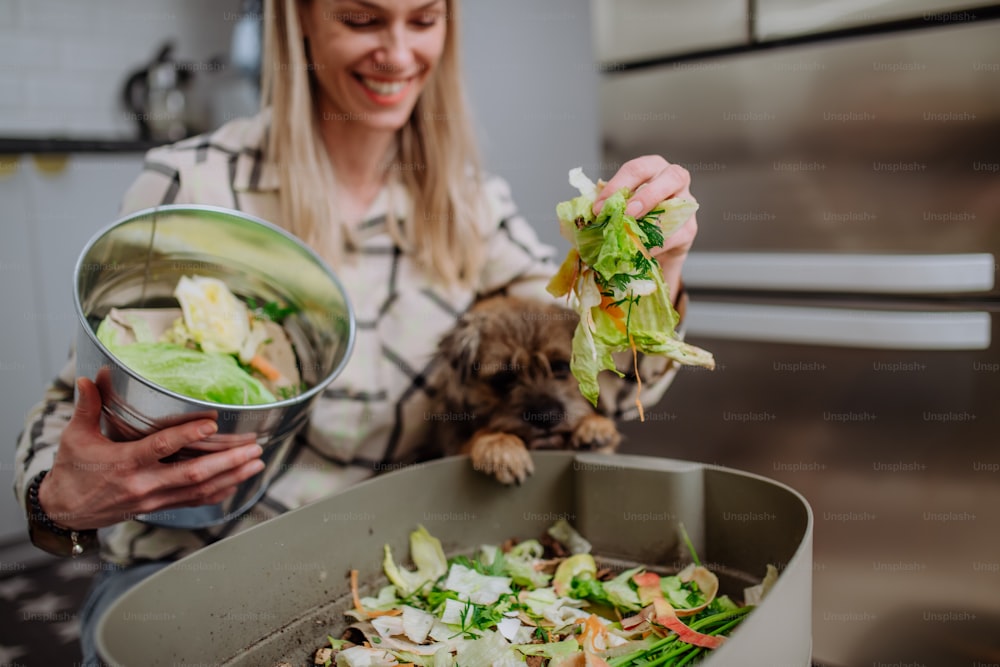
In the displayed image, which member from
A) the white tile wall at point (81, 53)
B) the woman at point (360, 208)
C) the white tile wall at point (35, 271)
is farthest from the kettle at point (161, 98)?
the woman at point (360, 208)

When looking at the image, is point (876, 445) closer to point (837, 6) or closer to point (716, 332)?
point (716, 332)

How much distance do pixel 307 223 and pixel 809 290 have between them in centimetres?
117

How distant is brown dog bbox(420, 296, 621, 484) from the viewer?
139 centimetres

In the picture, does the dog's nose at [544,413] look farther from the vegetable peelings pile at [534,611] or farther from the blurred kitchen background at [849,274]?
the blurred kitchen background at [849,274]

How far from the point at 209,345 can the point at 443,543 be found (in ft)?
1.39

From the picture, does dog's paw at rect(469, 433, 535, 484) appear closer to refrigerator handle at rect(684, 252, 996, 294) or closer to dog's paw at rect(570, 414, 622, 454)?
dog's paw at rect(570, 414, 622, 454)

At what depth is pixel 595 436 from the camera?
1.38 metres

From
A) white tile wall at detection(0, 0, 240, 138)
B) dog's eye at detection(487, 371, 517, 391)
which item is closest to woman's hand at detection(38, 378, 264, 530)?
dog's eye at detection(487, 371, 517, 391)

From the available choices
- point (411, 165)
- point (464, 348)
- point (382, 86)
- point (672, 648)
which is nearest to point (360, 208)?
point (411, 165)

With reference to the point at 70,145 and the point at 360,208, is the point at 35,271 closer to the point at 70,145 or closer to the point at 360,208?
the point at 70,145

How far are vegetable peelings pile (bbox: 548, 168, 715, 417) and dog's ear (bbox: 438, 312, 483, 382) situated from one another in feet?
1.53

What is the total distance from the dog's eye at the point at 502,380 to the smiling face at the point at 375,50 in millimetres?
496

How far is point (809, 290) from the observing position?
1879 millimetres

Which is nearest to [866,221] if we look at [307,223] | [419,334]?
[419,334]
